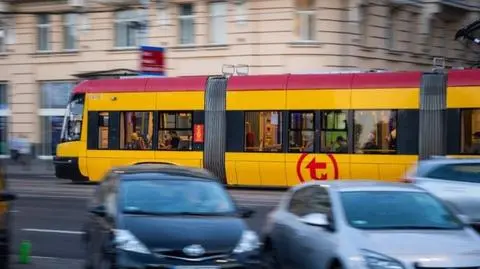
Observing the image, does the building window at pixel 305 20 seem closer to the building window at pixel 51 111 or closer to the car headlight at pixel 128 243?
the building window at pixel 51 111

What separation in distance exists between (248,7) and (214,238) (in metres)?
27.3

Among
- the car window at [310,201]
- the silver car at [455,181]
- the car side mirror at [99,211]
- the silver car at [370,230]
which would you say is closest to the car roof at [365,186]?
the silver car at [370,230]

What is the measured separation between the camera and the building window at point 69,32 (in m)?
41.1

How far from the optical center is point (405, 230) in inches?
374

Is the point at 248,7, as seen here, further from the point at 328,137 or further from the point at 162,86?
the point at 328,137

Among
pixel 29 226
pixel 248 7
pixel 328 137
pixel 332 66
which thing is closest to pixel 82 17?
pixel 248 7

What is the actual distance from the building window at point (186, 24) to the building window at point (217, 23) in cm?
88

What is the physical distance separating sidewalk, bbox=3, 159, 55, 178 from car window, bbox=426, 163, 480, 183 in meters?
24.7

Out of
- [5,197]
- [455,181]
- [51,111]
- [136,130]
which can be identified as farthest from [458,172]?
[51,111]

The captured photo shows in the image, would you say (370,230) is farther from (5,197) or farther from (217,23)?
(217,23)

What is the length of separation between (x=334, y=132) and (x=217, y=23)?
13.2m

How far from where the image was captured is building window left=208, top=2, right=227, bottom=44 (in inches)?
1467

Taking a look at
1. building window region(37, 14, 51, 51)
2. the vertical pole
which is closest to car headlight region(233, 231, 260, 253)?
the vertical pole

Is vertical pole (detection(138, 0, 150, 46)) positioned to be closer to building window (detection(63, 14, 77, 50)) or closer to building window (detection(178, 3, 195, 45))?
building window (detection(178, 3, 195, 45))
